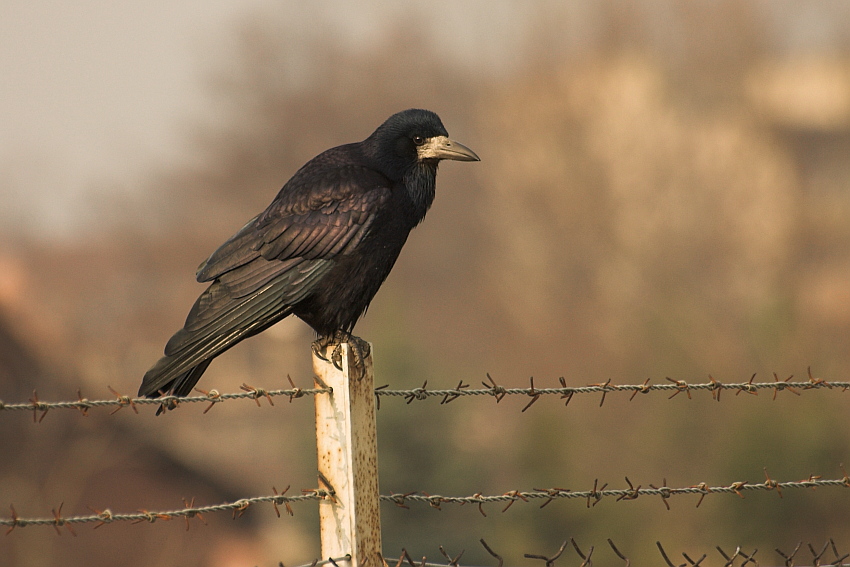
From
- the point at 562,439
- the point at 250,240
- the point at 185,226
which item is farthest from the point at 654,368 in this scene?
the point at 185,226

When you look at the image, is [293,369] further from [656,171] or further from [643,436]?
[643,436]

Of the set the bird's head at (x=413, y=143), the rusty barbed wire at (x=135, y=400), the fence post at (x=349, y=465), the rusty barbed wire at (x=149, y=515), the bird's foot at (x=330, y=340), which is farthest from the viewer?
the bird's head at (x=413, y=143)

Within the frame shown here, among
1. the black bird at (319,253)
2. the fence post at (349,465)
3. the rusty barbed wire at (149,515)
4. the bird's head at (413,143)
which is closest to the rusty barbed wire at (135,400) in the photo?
the fence post at (349,465)

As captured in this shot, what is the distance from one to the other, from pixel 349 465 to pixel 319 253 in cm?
166

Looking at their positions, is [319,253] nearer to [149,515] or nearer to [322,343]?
[322,343]

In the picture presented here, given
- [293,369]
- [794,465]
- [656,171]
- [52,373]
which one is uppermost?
[656,171]

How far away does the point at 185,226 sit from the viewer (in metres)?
69.8

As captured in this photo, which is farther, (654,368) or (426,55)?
(426,55)

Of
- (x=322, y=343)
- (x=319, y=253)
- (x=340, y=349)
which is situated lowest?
(x=340, y=349)

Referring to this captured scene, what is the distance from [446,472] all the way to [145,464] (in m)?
5.71

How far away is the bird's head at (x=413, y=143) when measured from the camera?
5730mm

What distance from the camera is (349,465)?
359 centimetres

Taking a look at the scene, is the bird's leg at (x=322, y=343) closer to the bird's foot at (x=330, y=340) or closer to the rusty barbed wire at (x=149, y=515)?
the bird's foot at (x=330, y=340)

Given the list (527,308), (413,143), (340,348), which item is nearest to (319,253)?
(413,143)
